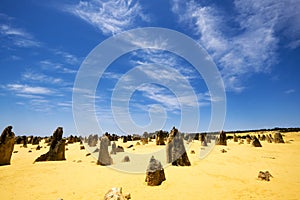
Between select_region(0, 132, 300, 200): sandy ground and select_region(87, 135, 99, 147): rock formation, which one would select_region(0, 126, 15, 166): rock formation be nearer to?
select_region(0, 132, 300, 200): sandy ground

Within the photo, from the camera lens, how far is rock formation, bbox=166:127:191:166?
47.6ft

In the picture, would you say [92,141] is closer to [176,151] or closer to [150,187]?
[176,151]

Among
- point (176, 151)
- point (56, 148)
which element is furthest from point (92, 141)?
point (176, 151)

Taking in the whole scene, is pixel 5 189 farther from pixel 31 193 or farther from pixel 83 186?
pixel 83 186

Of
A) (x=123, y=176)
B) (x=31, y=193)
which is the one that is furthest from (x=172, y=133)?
(x=31, y=193)

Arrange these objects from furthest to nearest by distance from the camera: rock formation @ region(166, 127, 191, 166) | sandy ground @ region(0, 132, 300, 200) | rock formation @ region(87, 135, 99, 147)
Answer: rock formation @ region(87, 135, 99, 147) → rock formation @ region(166, 127, 191, 166) → sandy ground @ region(0, 132, 300, 200)

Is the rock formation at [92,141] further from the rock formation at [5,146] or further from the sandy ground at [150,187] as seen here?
the sandy ground at [150,187]

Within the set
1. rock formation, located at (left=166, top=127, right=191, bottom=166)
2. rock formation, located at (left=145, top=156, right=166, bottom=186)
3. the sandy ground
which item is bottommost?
the sandy ground

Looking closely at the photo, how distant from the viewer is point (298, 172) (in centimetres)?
1249

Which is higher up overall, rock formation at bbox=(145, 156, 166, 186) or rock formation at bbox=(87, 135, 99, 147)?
rock formation at bbox=(87, 135, 99, 147)

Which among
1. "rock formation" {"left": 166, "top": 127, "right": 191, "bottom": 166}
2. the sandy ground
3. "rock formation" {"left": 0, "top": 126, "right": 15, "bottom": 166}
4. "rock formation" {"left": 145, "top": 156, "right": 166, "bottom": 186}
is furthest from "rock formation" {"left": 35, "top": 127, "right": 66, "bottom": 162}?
"rock formation" {"left": 145, "top": 156, "right": 166, "bottom": 186}

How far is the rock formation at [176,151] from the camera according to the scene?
47.6 ft

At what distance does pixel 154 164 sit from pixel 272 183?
575 centimetres

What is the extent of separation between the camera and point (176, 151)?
49.2ft
